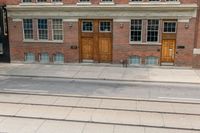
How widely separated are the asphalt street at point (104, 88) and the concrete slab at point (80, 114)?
288cm

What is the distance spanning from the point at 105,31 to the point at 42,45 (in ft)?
21.4

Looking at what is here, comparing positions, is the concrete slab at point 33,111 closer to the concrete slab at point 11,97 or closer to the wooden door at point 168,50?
the concrete slab at point 11,97

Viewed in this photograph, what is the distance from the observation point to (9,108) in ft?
42.0

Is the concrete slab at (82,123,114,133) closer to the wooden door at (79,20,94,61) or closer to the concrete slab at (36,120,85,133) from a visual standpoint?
the concrete slab at (36,120,85,133)

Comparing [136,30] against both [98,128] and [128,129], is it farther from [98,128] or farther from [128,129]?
[98,128]

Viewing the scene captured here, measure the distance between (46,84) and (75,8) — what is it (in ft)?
29.5

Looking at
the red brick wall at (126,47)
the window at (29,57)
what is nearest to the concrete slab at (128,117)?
the red brick wall at (126,47)

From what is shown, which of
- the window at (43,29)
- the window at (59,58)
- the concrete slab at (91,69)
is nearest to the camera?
the concrete slab at (91,69)

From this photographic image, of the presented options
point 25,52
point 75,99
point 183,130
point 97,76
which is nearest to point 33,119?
point 75,99

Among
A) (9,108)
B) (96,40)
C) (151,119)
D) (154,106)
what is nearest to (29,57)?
(96,40)

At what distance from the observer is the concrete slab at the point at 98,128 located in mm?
10195

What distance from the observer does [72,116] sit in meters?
11.7

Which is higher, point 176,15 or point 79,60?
point 176,15

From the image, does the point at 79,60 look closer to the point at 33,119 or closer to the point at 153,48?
the point at 153,48
